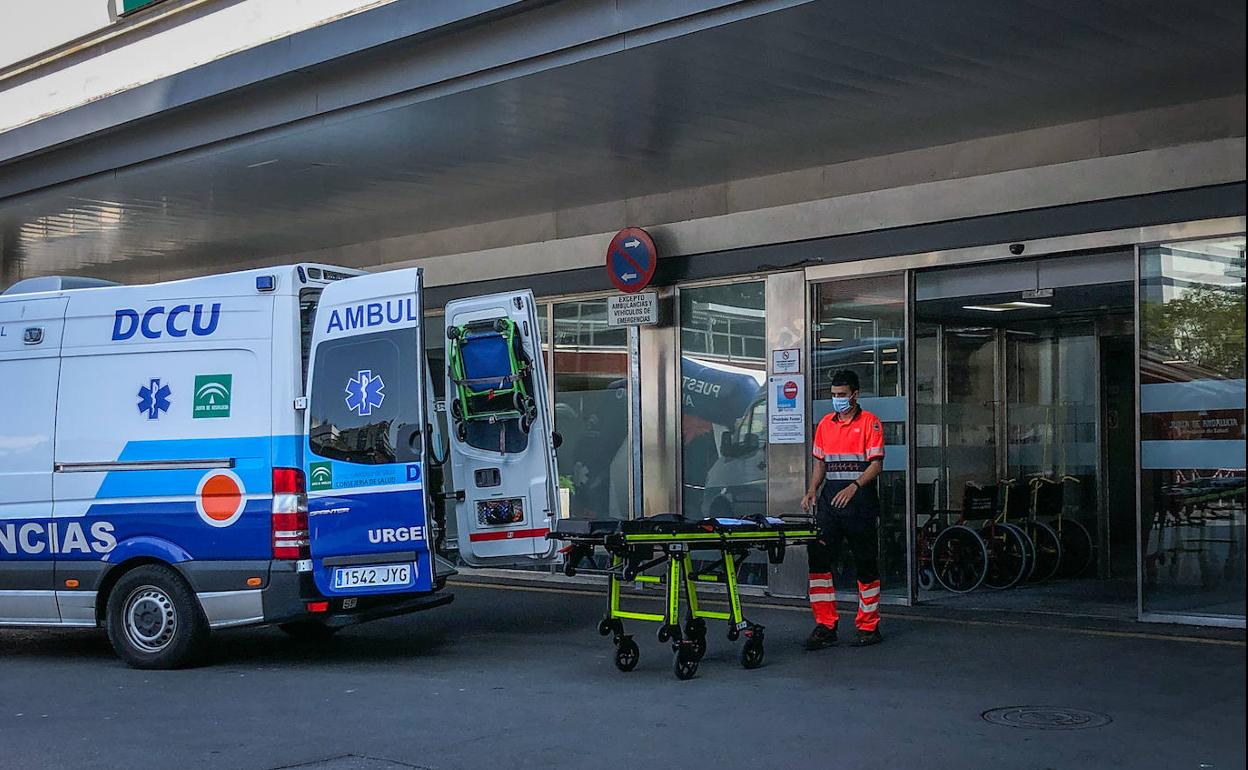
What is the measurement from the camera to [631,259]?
42.2ft

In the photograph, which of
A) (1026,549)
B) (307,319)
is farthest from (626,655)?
(1026,549)

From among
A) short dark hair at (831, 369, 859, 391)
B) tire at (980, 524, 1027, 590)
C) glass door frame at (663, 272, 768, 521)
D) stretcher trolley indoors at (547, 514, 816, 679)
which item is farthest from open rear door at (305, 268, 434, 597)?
tire at (980, 524, 1027, 590)

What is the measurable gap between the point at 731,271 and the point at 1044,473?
442cm

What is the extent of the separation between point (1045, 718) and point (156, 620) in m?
5.54

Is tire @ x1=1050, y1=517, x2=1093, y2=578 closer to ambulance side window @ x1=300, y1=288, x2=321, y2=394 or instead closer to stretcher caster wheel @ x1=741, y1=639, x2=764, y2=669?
stretcher caster wheel @ x1=741, y1=639, x2=764, y2=669

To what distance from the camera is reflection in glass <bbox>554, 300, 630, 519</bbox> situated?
13719 millimetres

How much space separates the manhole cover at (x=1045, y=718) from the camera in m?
6.55

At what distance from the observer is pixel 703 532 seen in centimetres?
805

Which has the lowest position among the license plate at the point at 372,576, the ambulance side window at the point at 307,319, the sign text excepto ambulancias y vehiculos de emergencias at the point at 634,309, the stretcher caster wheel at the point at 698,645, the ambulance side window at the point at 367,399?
the stretcher caster wheel at the point at 698,645

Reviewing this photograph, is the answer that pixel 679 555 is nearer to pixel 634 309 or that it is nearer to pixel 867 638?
pixel 867 638

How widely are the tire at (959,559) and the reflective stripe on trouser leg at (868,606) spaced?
3153mm

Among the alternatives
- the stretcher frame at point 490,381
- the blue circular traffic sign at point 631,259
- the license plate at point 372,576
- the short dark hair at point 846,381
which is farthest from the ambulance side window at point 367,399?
the blue circular traffic sign at point 631,259

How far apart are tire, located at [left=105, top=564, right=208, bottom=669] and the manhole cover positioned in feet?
16.2

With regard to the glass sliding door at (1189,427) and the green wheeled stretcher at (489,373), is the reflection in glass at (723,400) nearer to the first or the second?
the green wheeled stretcher at (489,373)
